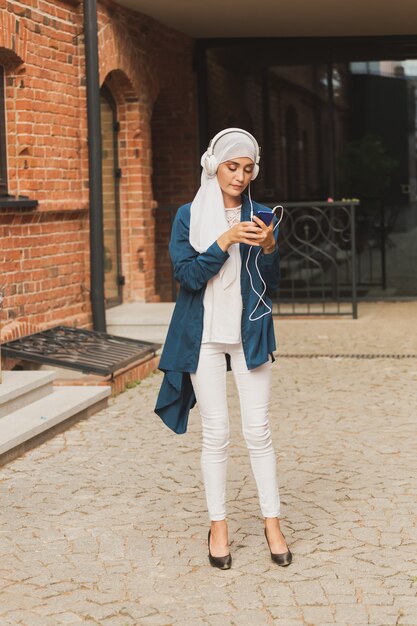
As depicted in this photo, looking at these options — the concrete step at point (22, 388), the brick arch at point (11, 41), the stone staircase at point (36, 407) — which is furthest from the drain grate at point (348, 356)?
the brick arch at point (11, 41)

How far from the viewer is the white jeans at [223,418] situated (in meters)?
4.70

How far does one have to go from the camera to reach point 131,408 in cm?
814

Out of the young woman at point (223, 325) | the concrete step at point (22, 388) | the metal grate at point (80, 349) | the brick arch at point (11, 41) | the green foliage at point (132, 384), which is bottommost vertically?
the green foliage at point (132, 384)

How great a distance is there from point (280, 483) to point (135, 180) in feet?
22.4

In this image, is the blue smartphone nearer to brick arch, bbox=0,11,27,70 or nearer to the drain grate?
brick arch, bbox=0,11,27,70

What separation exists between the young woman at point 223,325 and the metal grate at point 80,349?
3.61 meters

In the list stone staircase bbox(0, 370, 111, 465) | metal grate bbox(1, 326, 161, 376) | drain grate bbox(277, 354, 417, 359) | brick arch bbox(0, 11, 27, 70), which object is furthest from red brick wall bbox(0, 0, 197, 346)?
drain grate bbox(277, 354, 417, 359)

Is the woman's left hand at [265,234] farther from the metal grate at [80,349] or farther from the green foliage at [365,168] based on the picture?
the green foliage at [365,168]

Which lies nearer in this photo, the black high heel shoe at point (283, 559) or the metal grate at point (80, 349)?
the black high heel shoe at point (283, 559)

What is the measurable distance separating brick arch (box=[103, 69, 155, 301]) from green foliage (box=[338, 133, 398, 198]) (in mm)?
3047

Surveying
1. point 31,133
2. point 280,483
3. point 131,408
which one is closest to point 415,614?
point 280,483

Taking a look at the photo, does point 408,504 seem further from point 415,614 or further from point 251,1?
point 251,1

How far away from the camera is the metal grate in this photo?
Result: 833 centimetres

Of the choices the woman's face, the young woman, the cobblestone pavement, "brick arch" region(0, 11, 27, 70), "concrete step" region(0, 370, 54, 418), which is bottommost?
the cobblestone pavement
